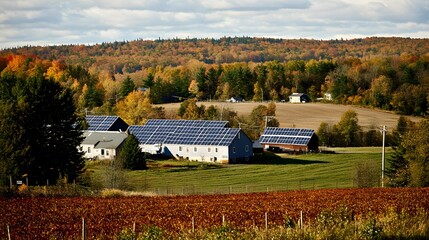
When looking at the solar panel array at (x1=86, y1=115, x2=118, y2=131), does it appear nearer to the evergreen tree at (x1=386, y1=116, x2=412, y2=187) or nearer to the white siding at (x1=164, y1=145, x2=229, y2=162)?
the white siding at (x1=164, y1=145, x2=229, y2=162)

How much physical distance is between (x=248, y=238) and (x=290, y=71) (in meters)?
135

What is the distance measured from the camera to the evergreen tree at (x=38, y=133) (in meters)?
47.0

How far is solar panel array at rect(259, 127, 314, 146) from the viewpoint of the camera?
275ft

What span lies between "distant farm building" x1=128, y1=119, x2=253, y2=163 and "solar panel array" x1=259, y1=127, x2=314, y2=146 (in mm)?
6517

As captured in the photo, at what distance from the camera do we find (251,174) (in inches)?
2522

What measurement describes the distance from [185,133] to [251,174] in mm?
17603

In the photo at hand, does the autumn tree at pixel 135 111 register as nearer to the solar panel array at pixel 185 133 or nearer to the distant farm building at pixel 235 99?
the solar panel array at pixel 185 133

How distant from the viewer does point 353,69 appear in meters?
145

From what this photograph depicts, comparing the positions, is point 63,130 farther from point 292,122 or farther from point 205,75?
point 205,75

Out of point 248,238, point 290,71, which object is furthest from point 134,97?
point 248,238

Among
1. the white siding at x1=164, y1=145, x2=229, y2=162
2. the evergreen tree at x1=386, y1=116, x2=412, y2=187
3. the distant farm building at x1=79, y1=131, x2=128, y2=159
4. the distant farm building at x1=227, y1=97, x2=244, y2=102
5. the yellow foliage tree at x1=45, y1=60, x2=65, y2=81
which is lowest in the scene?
the distant farm building at x1=227, y1=97, x2=244, y2=102

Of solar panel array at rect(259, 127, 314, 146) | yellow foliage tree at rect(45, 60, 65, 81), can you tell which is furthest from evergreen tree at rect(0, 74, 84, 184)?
yellow foliage tree at rect(45, 60, 65, 81)

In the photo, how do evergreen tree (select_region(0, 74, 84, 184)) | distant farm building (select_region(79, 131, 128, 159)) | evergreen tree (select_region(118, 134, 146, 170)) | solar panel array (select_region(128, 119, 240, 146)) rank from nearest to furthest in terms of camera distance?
evergreen tree (select_region(0, 74, 84, 184)) → evergreen tree (select_region(118, 134, 146, 170)) → distant farm building (select_region(79, 131, 128, 159)) → solar panel array (select_region(128, 119, 240, 146))

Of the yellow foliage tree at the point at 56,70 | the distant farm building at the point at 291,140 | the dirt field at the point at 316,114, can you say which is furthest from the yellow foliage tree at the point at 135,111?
the yellow foliage tree at the point at 56,70
